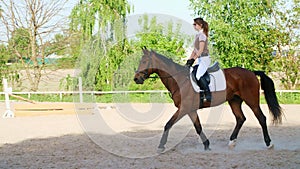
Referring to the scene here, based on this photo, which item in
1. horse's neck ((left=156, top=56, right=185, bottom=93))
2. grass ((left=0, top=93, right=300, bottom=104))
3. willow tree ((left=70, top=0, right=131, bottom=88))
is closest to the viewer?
horse's neck ((left=156, top=56, right=185, bottom=93))

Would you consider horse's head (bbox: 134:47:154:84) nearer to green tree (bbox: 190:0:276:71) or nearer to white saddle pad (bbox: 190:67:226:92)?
white saddle pad (bbox: 190:67:226:92)

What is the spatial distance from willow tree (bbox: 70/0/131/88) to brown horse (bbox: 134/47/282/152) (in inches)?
269

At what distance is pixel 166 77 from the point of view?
6.15 m

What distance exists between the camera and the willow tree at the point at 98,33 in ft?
46.2

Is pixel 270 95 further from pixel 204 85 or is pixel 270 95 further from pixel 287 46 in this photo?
pixel 287 46

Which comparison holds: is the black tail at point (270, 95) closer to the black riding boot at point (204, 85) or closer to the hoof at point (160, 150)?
the black riding boot at point (204, 85)

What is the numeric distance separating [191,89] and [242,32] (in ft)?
46.4

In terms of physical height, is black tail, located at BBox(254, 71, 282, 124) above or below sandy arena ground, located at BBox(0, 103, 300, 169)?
above

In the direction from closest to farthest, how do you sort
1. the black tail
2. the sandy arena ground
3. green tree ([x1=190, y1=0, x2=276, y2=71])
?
the sandy arena ground → the black tail → green tree ([x1=190, y1=0, x2=276, y2=71])

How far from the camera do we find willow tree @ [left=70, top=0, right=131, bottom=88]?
46.2 ft

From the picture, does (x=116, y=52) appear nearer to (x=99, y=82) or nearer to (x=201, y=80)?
(x=99, y=82)

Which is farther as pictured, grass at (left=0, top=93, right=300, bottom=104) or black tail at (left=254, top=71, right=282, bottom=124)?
grass at (left=0, top=93, right=300, bottom=104)

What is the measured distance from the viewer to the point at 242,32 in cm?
1934

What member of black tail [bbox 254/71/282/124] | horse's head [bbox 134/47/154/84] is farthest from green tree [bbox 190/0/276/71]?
horse's head [bbox 134/47/154/84]
